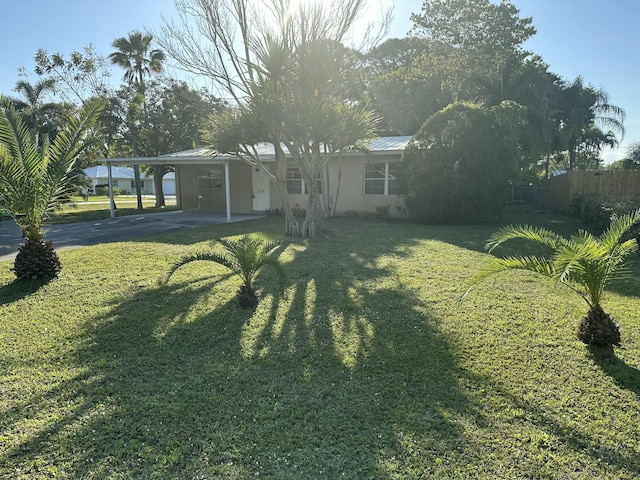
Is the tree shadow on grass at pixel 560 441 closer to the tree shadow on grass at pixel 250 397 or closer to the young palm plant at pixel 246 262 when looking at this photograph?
the tree shadow on grass at pixel 250 397

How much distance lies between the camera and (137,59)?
22703mm

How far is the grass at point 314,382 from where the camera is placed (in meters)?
A: 2.86

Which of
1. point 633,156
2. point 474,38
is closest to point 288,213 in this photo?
point 474,38

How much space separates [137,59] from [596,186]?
77.3 ft

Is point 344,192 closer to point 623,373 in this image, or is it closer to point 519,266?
point 519,266

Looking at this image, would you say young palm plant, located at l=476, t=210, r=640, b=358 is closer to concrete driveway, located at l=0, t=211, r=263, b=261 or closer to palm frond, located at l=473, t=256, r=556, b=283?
palm frond, located at l=473, t=256, r=556, b=283

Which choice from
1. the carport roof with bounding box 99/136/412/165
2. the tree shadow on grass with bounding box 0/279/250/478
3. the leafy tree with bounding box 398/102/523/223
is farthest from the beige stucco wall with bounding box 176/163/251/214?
the tree shadow on grass with bounding box 0/279/250/478

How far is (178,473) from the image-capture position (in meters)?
2.71

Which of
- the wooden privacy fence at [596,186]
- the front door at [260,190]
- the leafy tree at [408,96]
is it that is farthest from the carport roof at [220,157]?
the leafy tree at [408,96]

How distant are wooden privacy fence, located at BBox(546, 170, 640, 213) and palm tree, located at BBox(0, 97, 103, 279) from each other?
1441cm

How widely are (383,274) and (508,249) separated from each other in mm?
3675

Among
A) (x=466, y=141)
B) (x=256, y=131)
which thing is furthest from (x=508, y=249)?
(x=256, y=131)

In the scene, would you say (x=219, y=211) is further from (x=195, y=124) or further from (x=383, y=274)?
(x=383, y=274)

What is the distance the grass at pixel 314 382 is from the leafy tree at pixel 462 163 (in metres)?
6.65
